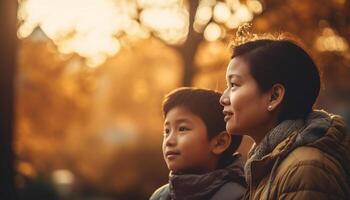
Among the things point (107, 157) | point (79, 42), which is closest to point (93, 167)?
point (107, 157)

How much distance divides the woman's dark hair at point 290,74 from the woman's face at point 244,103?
4 cm

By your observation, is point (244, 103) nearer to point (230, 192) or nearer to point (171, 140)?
point (230, 192)

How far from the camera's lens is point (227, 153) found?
14.0 feet

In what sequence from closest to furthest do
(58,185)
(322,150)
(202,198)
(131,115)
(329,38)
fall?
(322,150), (202,198), (329,38), (58,185), (131,115)

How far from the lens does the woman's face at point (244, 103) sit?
3285mm

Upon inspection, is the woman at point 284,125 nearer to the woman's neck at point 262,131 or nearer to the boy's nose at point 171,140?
the woman's neck at point 262,131

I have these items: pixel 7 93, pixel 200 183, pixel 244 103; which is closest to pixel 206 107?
pixel 200 183

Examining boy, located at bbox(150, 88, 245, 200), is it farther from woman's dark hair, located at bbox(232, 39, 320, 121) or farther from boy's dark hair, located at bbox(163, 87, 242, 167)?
woman's dark hair, located at bbox(232, 39, 320, 121)

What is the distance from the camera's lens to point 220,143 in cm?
426

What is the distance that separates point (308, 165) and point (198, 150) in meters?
1.37

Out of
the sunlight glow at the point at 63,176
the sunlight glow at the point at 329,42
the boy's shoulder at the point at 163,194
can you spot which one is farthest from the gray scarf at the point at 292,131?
the sunlight glow at the point at 63,176

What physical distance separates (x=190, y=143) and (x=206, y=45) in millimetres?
8514

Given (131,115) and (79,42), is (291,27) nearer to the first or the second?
(79,42)

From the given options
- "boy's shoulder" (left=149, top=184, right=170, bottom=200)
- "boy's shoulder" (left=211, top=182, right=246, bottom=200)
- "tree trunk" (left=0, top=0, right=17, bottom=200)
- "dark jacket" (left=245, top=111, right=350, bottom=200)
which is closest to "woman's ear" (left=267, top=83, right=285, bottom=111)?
"dark jacket" (left=245, top=111, right=350, bottom=200)
